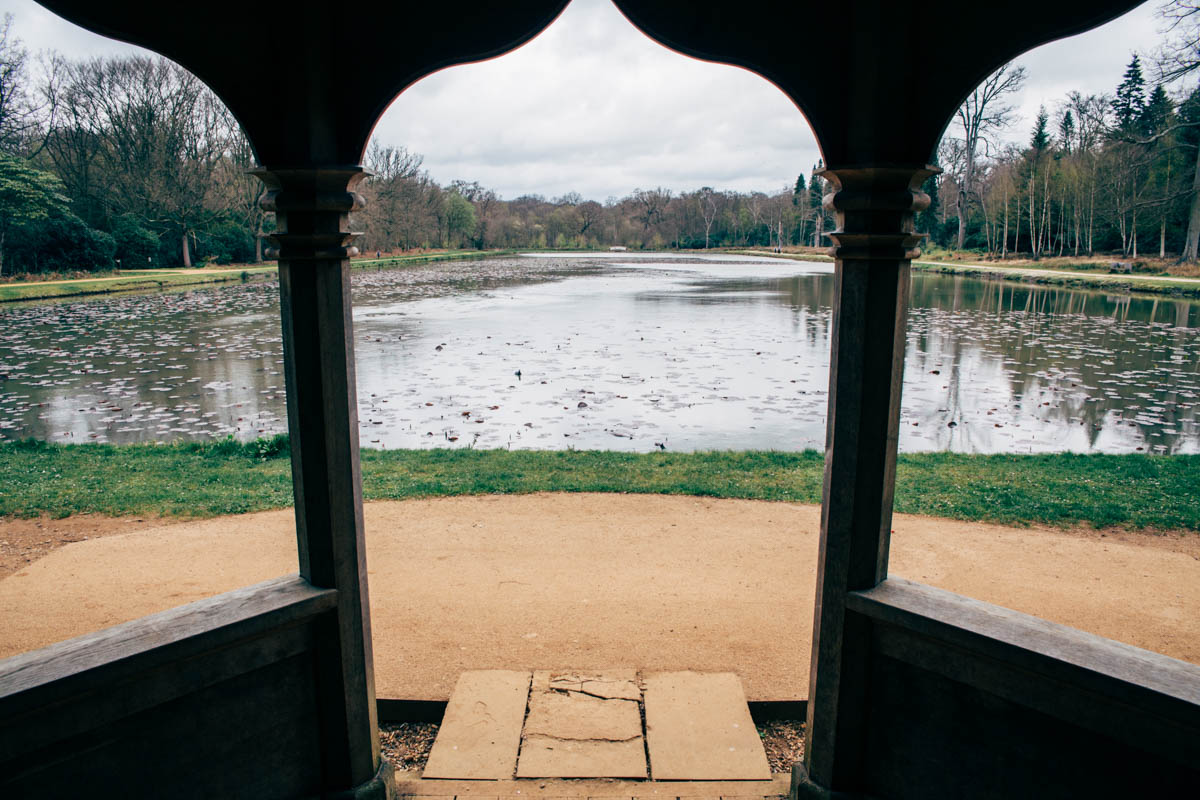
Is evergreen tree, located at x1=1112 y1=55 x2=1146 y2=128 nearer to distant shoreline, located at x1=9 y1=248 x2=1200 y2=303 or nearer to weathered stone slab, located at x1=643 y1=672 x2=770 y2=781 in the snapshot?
distant shoreline, located at x1=9 y1=248 x2=1200 y2=303

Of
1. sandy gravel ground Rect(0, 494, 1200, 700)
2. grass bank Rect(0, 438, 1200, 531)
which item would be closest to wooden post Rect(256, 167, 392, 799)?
sandy gravel ground Rect(0, 494, 1200, 700)

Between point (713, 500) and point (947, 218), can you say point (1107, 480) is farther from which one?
point (947, 218)

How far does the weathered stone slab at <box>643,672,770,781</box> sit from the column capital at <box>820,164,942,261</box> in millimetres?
2316

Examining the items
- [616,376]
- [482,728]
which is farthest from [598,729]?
[616,376]

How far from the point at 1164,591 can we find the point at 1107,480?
2.95m

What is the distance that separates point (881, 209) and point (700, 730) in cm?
256

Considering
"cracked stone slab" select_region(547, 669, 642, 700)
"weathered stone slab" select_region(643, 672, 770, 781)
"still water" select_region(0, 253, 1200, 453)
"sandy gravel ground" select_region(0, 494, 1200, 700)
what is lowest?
"sandy gravel ground" select_region(0, 494, 1200, 700)

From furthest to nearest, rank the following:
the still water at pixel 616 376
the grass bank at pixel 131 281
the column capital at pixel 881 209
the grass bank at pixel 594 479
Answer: the grass bank at pixel 131 281
the still water at pixel 616 376
the grass bank at pixel 594 479
the column capital at pixel 881 209

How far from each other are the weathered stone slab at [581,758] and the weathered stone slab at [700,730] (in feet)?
0.29

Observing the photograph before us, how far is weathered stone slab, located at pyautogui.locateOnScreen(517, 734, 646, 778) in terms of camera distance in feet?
10.5

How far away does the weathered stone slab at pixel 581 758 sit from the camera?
3186 millimetres

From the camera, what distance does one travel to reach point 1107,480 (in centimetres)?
762

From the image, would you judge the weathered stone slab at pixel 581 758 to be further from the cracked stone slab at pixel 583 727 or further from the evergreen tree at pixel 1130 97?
the evergreen tree at pixel 1130 97

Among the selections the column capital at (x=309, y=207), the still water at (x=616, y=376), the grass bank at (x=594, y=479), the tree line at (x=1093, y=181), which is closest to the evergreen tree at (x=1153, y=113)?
the tree line at (x=1093, y=181)
